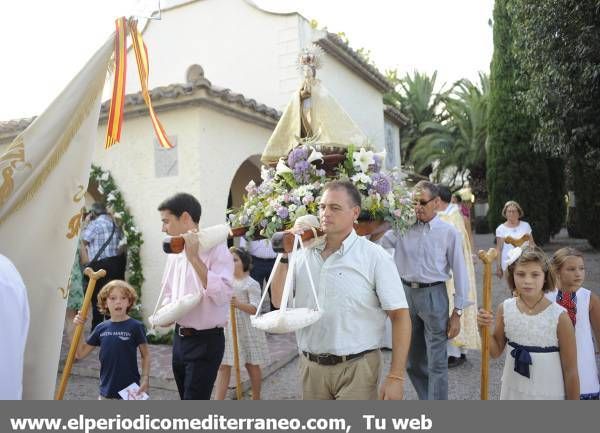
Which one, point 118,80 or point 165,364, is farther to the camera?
point 165,364

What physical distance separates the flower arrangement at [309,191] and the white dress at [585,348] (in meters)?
1.32

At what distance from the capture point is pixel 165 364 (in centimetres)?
641

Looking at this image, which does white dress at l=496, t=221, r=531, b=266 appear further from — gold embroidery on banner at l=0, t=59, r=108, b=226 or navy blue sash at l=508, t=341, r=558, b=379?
gold embroidery on banner at l=0, t=59, r=108, b=226

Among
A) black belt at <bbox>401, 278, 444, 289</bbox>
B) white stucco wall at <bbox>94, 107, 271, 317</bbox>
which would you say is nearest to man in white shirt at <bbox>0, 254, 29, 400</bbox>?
black belt at <bbox>401, 278, 444, 289</bbox>

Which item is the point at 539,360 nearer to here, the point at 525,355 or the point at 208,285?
the point at 525,355

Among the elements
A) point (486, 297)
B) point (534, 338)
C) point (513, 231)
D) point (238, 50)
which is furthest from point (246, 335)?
point (238, 50)

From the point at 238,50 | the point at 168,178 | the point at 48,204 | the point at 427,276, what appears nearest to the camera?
the point at 48,204

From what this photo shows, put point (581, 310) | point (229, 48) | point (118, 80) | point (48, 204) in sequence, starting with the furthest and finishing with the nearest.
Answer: point (229, 48)
point (581, 310)
point (118, 80)
point (48, 204)

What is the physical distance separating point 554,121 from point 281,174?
963 cm

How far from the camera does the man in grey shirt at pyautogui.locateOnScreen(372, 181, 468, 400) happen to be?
4477 mm

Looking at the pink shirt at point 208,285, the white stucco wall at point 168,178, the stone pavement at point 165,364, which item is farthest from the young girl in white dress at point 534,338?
the white stucco wall at point 168,178

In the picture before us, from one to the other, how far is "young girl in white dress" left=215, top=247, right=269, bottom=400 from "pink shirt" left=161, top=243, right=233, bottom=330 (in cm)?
136

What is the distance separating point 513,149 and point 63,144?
17.5m

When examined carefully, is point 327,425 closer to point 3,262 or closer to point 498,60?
point 3,262
